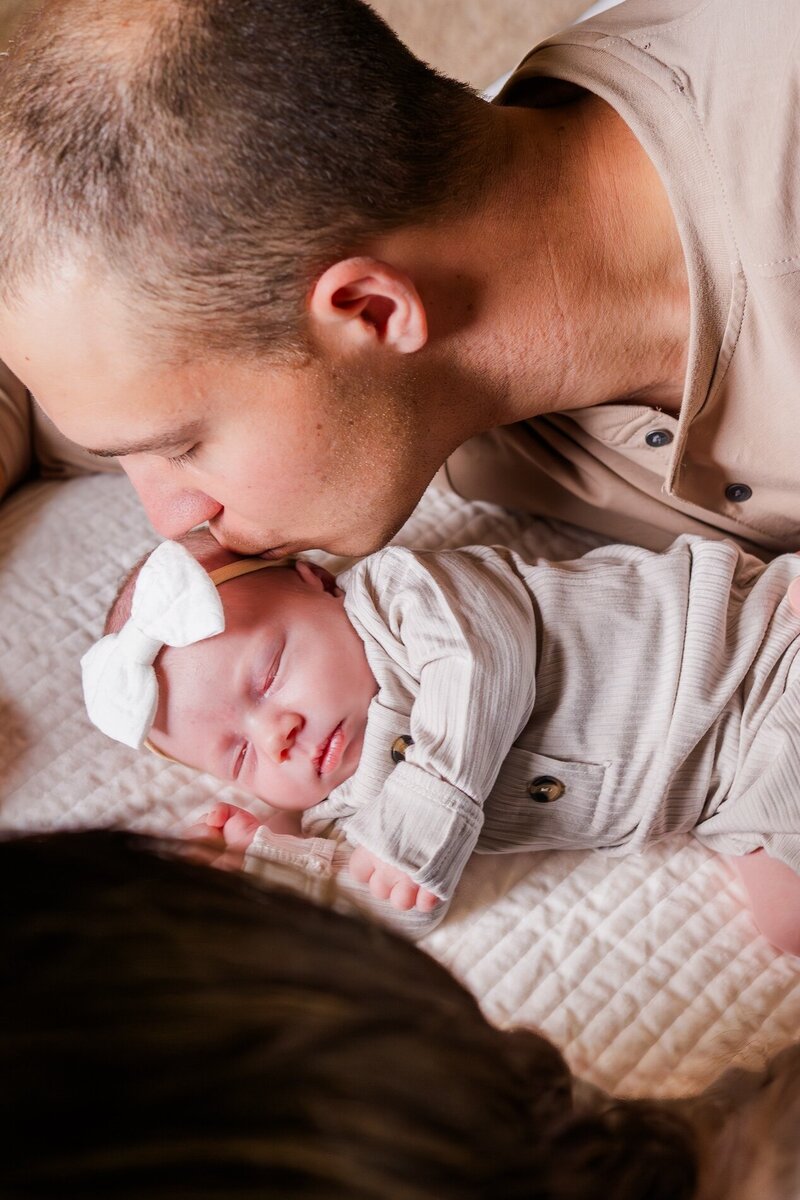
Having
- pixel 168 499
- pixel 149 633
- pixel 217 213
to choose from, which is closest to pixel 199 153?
pixel 217 213

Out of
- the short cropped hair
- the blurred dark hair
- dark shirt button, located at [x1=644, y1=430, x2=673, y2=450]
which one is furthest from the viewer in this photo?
dark shirt button, located at [x1=644, y1=430, x2=673, y2=450]

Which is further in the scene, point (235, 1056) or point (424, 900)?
point (424, 900)

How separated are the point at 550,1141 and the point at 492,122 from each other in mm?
1018

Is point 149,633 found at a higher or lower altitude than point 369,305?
lower

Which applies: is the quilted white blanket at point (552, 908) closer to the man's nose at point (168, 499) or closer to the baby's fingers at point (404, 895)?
the baby's fingers at point (404, 895)

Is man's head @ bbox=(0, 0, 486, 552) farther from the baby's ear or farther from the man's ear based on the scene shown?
the baby's ear

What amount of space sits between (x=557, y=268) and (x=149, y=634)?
65cm

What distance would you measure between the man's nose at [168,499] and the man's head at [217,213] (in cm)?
8

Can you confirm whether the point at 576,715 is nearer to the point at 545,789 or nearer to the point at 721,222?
the point at 545,789

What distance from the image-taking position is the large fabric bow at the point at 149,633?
1203 millimetres

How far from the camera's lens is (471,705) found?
1.11 metres

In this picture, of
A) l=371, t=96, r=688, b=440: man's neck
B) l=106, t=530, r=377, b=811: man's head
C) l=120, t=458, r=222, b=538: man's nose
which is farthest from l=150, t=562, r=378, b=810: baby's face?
l=371, t=96, r=688, b=440: man's neck

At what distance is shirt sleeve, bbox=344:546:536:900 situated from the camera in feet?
3.63

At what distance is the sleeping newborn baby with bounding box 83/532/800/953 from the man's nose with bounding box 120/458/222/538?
44 millimetres
